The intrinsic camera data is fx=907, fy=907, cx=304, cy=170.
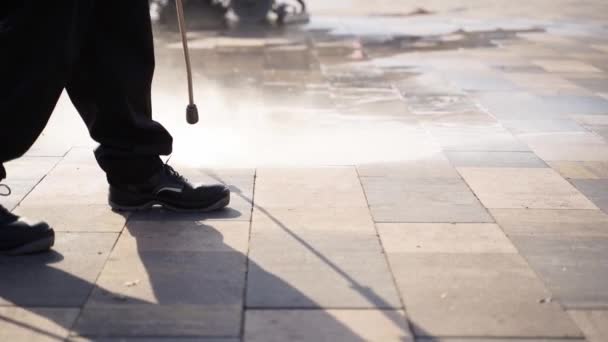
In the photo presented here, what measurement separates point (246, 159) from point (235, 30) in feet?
18.9

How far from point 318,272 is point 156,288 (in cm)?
55

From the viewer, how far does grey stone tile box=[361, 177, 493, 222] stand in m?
3.77

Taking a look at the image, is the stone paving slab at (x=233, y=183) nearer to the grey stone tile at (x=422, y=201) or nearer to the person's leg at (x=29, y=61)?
the grey stone tile at (x=422, y=201)

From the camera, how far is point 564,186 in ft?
14.0

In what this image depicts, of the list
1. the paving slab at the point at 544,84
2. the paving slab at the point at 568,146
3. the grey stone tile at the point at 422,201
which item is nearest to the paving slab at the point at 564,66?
the paving slab at the point at 544,84

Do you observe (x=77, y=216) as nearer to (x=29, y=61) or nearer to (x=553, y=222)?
(x=29, y=61)

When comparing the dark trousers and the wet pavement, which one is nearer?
the wet pavement

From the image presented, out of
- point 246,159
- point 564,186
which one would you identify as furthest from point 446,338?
point 246,159

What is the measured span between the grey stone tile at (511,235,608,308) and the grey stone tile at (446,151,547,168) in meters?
1.09

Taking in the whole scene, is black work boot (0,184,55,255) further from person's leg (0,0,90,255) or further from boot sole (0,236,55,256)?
person's leg (0,0,90,255)

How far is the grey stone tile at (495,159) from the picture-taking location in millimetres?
4605

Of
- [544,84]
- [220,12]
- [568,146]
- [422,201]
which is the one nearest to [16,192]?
[422,201]

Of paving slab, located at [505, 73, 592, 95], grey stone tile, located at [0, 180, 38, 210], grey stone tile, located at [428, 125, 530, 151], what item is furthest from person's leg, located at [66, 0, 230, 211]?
paving slab, located at [505, 73, 592, 95]

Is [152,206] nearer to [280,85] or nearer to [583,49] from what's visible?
[280,85]
